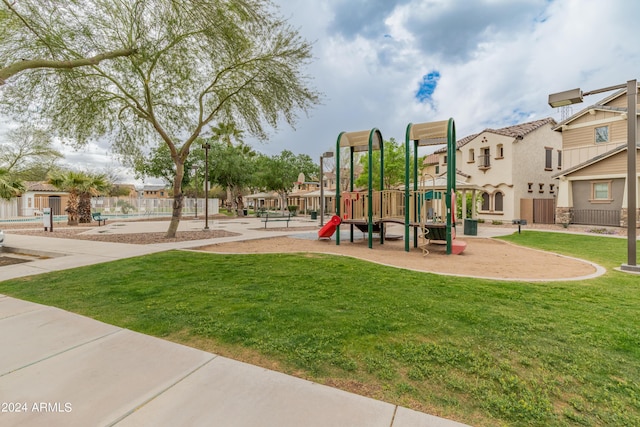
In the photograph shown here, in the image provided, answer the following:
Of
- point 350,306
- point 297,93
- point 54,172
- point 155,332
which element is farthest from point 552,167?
point 54,172

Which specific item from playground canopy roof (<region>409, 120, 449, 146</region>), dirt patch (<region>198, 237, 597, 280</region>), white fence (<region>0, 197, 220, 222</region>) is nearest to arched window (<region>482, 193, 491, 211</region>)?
dirt patch (<region>198, 237, 597, 280</region>)

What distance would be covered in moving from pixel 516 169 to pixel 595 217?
5811 mm

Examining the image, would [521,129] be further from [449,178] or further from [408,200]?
[408,200]

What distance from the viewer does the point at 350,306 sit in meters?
4.32

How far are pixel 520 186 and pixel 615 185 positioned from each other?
5572mm

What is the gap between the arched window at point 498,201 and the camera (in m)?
23.9

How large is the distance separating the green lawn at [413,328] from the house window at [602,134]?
18.7 meters

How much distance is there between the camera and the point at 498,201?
79.7 feet

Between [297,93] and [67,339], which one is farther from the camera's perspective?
[297,93]

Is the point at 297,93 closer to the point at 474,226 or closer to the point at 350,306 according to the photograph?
the point at 350,306

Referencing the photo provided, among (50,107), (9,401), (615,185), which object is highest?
(50,107)

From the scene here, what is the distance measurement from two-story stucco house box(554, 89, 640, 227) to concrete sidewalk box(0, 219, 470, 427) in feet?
73.7

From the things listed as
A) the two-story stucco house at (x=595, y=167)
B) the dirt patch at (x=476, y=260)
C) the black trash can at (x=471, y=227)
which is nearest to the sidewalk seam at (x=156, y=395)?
the dirt patch at (x=476, y=260)

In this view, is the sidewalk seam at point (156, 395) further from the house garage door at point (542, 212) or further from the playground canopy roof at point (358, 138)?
the house garage door at point (542, 212)
